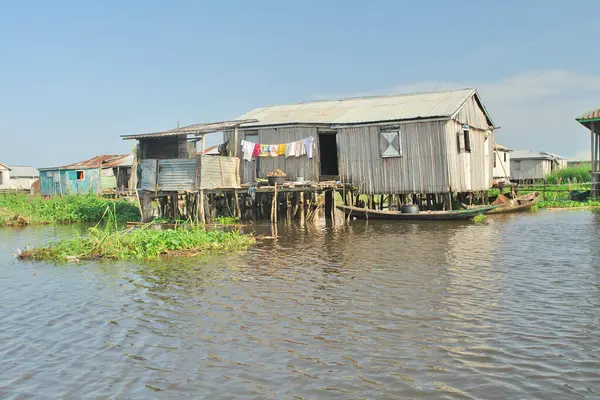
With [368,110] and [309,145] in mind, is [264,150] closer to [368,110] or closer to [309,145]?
[309,145]

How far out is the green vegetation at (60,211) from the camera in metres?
26.3

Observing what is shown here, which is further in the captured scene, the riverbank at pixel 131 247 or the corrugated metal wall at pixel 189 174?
the corrugated metal wall at pixel 189 174

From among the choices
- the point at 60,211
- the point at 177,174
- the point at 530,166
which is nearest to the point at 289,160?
the point at 177,174

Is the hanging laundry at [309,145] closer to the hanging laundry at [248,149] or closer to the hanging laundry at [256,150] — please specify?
the hanging laundry at [256,150]

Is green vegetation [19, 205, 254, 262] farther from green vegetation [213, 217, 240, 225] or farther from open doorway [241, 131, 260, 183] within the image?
open doorway [241, 131, 260, 183]

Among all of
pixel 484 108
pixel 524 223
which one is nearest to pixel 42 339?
pixel 524 223

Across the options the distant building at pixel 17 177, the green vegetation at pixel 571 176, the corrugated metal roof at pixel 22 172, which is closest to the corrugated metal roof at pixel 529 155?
the green vegetation at pixel 571 176

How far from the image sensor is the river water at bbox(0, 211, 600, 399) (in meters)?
Answer: 5.89

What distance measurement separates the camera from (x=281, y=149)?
24.2 m

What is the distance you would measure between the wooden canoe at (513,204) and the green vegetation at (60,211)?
16406 mm

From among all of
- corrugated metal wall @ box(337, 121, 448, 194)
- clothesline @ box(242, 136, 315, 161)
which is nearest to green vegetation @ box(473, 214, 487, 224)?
corrugated metal wall @ box(337, 121, 448, 194)

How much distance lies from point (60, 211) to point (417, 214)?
57.9 ft

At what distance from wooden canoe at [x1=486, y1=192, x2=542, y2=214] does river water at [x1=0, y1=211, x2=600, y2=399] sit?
1117 centimetres

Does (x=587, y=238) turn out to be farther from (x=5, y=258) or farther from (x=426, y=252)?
(x=5, y=258)
